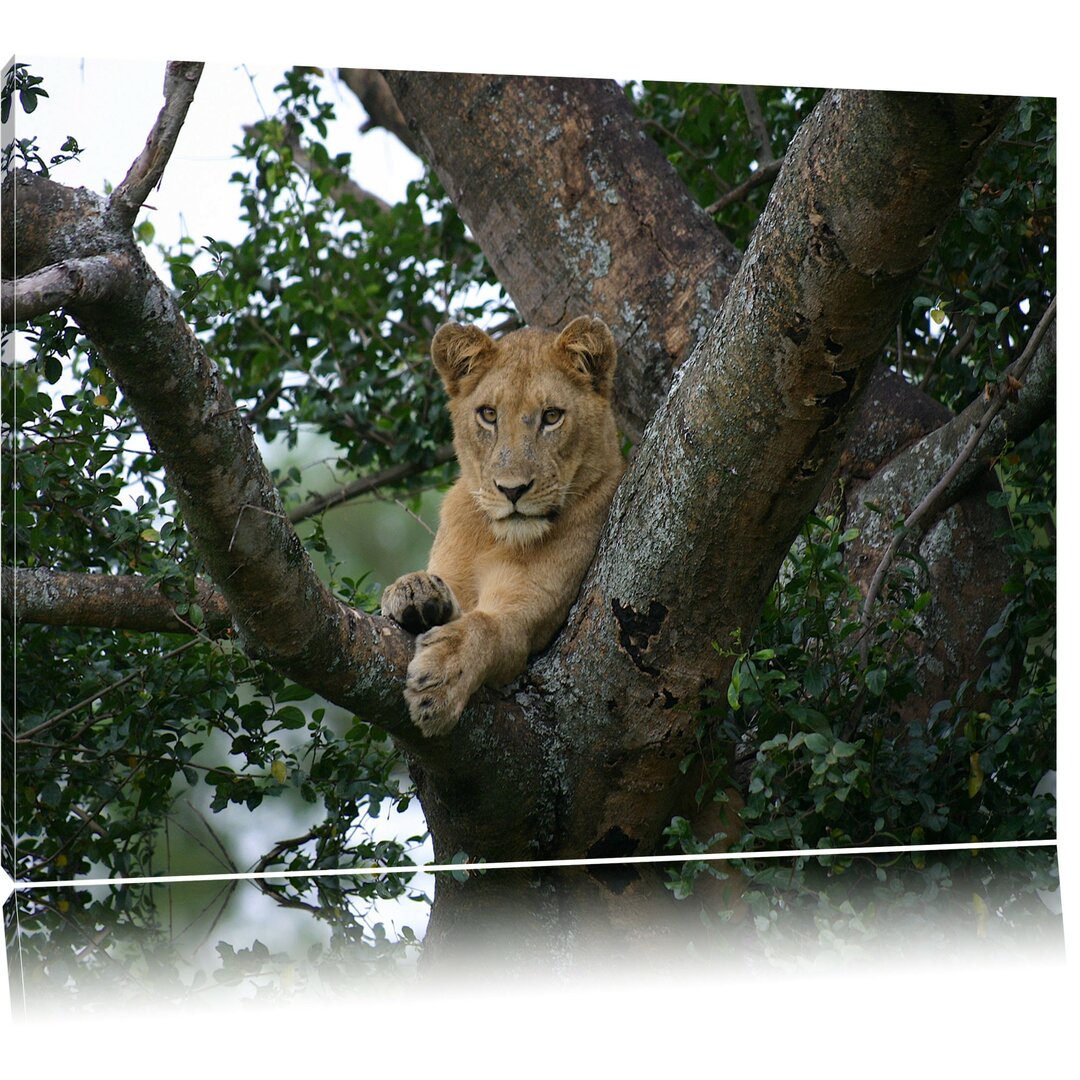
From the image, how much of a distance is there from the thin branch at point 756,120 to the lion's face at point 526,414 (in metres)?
1.39

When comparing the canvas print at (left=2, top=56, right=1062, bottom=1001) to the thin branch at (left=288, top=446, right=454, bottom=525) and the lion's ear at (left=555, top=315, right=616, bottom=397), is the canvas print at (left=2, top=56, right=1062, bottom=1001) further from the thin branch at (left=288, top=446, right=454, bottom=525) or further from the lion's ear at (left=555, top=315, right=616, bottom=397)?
the thin branch at (left=288, top=446, right=454, bottom=525)

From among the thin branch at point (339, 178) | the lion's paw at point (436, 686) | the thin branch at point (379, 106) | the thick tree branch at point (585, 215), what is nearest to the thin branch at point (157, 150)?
the lion's paw at point (436, 686)

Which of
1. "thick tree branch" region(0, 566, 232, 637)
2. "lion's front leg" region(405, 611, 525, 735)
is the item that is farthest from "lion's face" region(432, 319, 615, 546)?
"thick tree branch" region(0, 566, 232, 637)

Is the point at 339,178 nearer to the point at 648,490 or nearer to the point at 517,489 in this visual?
the point at 517,489

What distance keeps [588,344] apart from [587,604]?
92cm

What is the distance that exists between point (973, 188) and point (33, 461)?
119 inches

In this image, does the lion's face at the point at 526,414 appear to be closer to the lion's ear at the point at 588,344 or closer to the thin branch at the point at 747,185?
the lion's ear at the point at 588,344

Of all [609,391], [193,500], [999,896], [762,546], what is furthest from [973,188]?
[193,500]

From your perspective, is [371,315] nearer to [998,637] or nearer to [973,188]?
[973,188]

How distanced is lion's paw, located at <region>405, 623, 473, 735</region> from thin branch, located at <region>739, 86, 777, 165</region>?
2598 millimetres

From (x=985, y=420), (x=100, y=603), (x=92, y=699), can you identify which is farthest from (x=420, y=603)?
(x=985, y=420)

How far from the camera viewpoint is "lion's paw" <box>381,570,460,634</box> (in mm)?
3695

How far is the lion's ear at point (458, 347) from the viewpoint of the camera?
436cm

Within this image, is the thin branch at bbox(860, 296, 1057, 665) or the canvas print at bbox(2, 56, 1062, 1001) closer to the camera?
the canvas print at bbox(2, 56, 1062, 1001)
